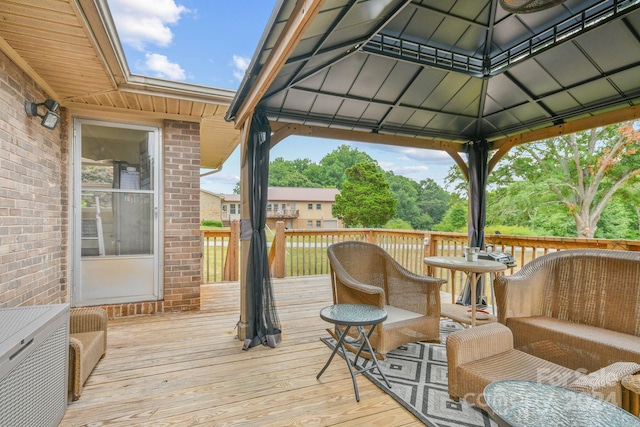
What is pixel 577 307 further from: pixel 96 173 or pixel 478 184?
pixel 96 173

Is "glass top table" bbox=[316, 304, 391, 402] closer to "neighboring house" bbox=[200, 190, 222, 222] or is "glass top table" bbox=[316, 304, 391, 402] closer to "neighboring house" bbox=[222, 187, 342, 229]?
"neighboring house" bbox=[200, 190, 222, 222]

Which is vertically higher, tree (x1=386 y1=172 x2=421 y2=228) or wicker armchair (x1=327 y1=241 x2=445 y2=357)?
tree (x1=386 y1=172 x2=421 y2=228)

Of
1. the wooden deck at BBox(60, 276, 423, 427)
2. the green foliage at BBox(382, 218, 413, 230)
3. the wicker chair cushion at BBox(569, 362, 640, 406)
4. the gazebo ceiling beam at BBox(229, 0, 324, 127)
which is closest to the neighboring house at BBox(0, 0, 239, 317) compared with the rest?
the wooden deck at BBox(60, 276, 423, 427)

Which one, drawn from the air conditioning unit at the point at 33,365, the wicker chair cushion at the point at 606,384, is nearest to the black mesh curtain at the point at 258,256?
the air conditioning unit at the point at 33,365

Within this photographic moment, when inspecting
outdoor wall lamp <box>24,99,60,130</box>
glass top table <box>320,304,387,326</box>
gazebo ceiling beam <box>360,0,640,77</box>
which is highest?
gazebo ceiling beam <box>360,0,640,77</box>

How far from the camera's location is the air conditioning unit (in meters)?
1.36

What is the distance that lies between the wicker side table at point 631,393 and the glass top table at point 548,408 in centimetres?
25

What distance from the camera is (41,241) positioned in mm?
3029

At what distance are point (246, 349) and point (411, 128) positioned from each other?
3.31 metres

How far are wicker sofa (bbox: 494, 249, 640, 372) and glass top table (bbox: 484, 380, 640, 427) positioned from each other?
994 mm

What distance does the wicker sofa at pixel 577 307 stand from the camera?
217cm

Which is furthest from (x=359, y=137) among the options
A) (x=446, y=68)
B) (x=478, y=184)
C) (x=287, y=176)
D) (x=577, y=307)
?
(x=287, y=176)

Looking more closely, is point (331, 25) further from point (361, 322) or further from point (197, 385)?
point (197, 385)

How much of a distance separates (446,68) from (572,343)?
265cm
